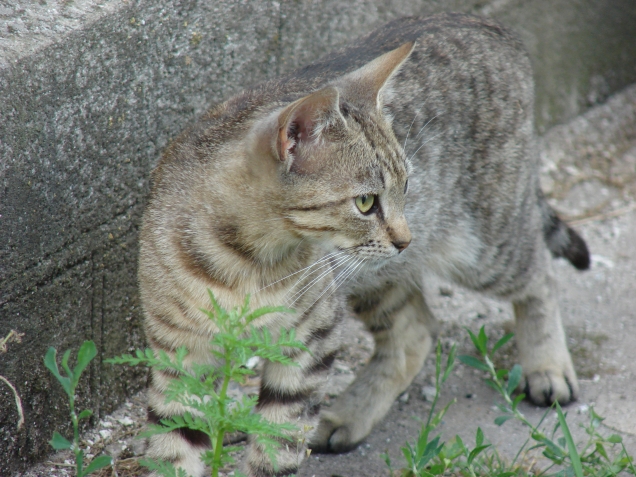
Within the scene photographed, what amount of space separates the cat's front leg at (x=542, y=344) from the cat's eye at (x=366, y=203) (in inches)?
56.4

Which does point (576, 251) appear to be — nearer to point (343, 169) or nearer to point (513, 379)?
point (513, 379)

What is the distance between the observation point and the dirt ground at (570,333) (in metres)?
3.15

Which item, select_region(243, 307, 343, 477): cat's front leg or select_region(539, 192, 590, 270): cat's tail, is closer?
select_region(243, 307, 343, 477): cat's front leg

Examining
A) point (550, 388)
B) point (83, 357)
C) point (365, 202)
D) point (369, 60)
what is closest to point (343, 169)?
point (365, 202)

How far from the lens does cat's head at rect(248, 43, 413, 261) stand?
91.0 inches

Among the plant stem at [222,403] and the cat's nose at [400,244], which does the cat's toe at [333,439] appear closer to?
the cat's nose at [400,244]

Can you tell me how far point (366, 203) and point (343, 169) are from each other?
0.47ft

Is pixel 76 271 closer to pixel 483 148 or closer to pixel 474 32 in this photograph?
pixel 483 148

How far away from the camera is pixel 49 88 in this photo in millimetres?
2545

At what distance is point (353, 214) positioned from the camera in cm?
244

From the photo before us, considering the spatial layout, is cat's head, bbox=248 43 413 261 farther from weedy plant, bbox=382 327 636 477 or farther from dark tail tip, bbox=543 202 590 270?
dark tail tip, bbox=543 202 590 270

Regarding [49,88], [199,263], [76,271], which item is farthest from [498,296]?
[49,88]

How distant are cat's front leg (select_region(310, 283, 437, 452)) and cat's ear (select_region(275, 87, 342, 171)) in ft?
3.91

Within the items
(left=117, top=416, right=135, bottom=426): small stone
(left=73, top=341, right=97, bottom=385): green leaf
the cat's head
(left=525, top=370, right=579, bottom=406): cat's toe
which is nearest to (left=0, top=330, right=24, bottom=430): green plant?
(left=73, top=341, right=97, bottom=385): green leaf
